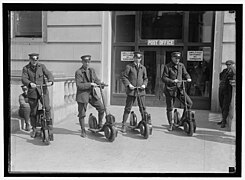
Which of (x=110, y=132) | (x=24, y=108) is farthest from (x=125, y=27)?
(x=24, y=108)

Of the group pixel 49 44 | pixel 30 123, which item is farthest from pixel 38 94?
pixel 49 44

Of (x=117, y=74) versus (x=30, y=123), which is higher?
(x=117, y=74)

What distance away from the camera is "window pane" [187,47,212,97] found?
3.81 m

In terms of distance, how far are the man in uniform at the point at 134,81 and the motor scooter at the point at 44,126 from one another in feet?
3.63

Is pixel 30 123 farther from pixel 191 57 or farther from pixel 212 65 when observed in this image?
pixel 212 65

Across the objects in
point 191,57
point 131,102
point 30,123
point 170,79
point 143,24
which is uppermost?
point 143,24

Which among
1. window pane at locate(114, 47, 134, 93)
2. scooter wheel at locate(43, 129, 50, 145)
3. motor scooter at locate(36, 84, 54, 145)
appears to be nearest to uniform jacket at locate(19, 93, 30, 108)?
motor scooter at locate(36, 84, 54, 145)

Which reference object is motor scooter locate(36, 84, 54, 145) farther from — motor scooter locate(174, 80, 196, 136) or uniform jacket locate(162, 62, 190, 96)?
motor scooter locate(174, 80, 196, 136)

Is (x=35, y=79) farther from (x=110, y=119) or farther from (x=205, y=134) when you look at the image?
(x=205, y=134)

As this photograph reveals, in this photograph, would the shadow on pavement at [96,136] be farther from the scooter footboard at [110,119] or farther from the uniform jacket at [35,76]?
the uniform jacket at [35,76]

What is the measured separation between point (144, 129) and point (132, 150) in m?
0.35

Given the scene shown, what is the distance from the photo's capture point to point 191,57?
3779mm

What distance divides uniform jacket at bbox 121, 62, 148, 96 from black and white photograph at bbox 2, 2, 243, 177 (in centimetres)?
1

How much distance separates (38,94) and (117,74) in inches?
47.3
